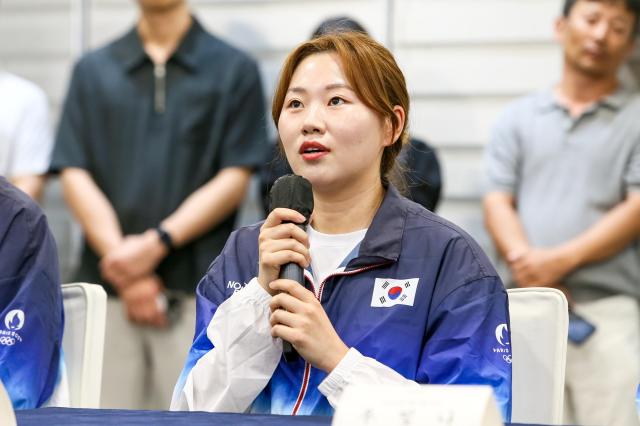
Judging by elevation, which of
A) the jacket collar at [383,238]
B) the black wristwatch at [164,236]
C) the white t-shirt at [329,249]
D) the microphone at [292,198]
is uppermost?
the microphone at [292,198]

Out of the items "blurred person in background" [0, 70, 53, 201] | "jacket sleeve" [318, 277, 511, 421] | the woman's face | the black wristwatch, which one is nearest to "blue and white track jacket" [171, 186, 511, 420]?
"jacket sleeve" [318, 277, 511, 421]

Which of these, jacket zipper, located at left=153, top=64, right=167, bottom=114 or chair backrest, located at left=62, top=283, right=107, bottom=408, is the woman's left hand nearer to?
chair backrest, located at left=62, top=283, right=107, bottom=408

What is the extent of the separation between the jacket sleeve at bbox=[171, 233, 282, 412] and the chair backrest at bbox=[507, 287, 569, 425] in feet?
1.69

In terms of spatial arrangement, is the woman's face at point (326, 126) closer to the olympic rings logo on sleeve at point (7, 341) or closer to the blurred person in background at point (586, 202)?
the olympic rings logo on sleeve at point (7, 341)

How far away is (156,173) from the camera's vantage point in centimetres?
421

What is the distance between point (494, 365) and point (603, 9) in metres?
2.08

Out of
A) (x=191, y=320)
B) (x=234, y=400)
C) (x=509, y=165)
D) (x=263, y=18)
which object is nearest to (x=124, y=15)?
(x=263, y=18)

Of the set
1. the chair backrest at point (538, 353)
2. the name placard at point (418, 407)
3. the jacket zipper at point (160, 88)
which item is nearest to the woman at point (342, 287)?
the chair backrest at point (538, 353)

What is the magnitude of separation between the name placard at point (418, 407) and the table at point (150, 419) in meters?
0.31

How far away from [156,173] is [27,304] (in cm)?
178

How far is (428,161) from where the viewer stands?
396 centimetres

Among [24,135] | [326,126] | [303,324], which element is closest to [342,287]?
[303,324]

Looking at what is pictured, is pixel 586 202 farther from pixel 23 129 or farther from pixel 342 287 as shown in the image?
pixel 23 129

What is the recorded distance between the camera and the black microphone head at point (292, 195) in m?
2.21
